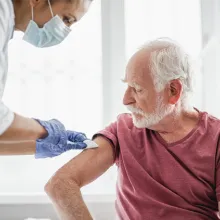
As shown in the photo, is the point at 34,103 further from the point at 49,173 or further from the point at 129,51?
the point at 129,51

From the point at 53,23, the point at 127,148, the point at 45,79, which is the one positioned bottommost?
the point at 127,148

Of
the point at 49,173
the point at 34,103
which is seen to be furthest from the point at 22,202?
the point at 34,103

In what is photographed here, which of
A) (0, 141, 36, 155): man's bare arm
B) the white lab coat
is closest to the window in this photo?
(0, 141, 36, 155): man's bare arm

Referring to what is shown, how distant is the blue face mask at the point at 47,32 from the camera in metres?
1.59

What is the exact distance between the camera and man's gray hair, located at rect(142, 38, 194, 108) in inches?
65.7

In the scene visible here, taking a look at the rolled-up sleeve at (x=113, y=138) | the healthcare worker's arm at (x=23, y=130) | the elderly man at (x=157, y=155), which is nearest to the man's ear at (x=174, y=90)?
the elderly man at (x=157, y=155)

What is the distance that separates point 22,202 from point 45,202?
0.12m

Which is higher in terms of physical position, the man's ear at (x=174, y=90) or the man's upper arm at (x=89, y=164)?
the man's ear at (x=174, y=90)

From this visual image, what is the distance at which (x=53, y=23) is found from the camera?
5.23 feet

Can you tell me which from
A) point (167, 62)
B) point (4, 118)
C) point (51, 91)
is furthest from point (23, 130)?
point (51, 91)

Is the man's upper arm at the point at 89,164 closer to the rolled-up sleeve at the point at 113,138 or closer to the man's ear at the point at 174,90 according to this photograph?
the rolled-up sleeve at the point at 113,138

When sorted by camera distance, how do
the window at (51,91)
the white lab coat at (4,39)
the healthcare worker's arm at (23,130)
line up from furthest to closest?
1. the window at (51,91)
2. the healthcare worker's arm at (23,130)
3. the white lab coat at (4,39)

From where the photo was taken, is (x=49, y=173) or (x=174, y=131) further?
(x=49, y=173)

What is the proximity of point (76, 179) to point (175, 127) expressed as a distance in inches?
19.6
